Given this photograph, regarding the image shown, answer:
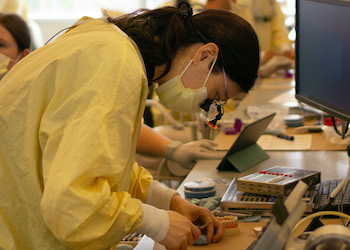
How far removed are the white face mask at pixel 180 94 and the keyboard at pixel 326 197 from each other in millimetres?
393

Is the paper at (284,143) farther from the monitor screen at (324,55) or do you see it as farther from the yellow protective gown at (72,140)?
the yellow protective gown at (72,140)

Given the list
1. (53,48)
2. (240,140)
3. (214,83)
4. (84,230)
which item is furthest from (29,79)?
(240,140)

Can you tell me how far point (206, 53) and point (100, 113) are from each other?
0.40 m

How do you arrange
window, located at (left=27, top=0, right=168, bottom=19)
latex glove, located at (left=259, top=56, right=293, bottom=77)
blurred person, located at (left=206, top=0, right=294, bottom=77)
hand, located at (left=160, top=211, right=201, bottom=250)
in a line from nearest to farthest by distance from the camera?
1. hand, located at (left=160, top=211, right=201, bottom=250)
2. latex glove, located at (left=259, top=56, right=293, bottom=77)
3. blurred person, located at (left=206, top=0, right=294, bottom=77)
4. window, located at (left=27, top=0, right=168, bottom=19)

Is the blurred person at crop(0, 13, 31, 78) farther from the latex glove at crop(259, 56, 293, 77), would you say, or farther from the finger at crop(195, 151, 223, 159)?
the latex glove at crop(259, 56, 293, 77)

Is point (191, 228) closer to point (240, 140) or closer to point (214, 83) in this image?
point (214, 83)

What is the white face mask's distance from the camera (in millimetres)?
1351

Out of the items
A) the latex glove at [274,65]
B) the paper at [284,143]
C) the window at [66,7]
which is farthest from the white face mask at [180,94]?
the window at [66,7]

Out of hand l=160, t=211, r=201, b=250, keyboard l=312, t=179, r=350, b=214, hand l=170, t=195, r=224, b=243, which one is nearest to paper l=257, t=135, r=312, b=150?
keyboard l=312, t=179, r=350, b=214

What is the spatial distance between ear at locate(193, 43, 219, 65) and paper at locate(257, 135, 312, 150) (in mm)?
968

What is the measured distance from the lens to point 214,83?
1.35 m

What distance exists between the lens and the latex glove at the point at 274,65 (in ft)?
14.9

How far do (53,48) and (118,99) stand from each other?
0.77ft

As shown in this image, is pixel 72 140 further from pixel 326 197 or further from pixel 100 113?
pixel 326 197
